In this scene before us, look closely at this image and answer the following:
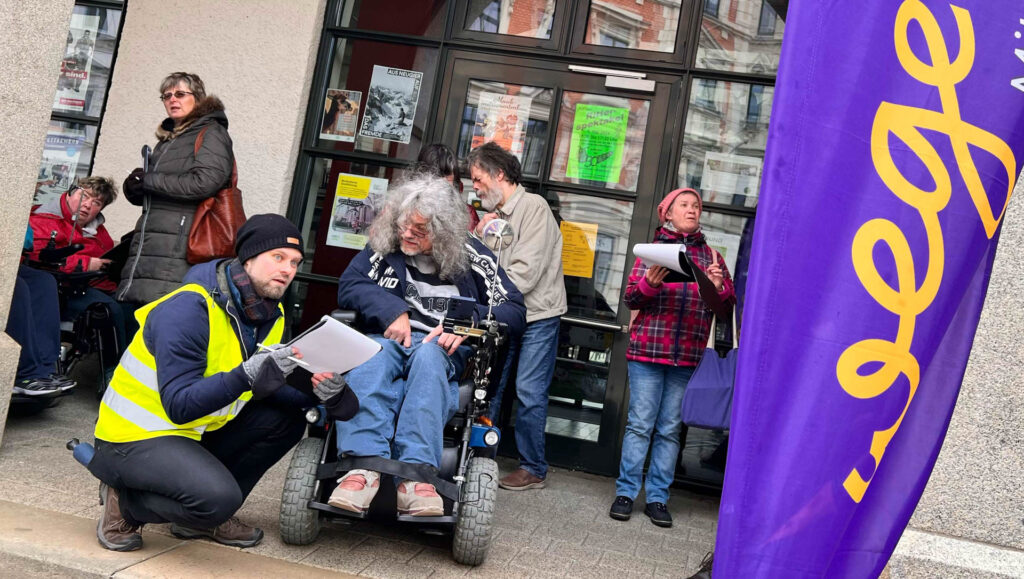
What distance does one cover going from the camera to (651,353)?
5.01m

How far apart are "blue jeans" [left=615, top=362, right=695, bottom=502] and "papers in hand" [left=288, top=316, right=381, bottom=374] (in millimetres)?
2225

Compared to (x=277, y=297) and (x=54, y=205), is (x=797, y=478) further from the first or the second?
(x=54, y=205)

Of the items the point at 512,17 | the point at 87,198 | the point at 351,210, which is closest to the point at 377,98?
the point at 351,210

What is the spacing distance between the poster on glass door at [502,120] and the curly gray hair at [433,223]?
1.89m

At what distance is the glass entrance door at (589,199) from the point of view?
5.96 meters

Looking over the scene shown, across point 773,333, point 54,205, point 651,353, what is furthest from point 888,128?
point 54,205

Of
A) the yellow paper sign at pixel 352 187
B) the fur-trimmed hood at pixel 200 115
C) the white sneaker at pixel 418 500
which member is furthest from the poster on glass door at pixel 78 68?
the white sneaker at pixel 418 500

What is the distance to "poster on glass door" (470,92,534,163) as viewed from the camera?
6195mm

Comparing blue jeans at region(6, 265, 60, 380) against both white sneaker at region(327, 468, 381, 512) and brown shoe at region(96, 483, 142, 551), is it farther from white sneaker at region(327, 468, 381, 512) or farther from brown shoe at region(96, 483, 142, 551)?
white sneaker at region(327, 468, 381, 512)

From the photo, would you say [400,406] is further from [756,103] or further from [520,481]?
[756,103]

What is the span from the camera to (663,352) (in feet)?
16.4

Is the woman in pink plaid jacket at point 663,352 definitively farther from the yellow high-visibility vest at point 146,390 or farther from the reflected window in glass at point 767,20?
the yellow high-visibility vest at point 146,390

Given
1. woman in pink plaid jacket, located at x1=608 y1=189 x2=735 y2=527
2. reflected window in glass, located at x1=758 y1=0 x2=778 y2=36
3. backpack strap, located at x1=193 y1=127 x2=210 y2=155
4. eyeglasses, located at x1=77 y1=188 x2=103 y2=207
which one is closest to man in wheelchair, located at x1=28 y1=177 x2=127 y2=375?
eyeglasses, located at x1=77 y1=188 x2=103 y2=207

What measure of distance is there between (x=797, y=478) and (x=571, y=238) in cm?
410
